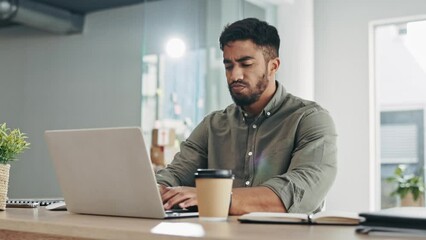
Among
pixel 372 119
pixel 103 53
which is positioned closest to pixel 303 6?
pixel 372 119

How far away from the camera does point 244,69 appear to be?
2301 mm

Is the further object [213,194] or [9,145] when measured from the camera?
[9,145]

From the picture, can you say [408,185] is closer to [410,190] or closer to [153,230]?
[410,190]

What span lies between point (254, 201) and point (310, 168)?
310 mm

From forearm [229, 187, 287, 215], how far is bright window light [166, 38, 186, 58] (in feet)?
11.8

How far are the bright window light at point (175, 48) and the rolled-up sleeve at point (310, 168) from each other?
3.25m

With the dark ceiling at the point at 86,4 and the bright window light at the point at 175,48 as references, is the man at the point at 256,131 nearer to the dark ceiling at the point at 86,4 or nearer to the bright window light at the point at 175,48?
the bright window light at the point at 175,48

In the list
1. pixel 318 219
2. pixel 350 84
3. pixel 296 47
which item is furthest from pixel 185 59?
pixel 318 219

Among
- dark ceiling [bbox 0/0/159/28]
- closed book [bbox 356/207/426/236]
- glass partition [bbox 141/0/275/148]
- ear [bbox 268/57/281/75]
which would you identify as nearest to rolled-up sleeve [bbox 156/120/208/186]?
ear [bbox 268/57/281/75]

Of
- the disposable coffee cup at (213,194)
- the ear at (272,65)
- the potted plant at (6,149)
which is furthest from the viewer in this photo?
the ear at (272,65)

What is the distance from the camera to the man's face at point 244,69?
7.49 feet

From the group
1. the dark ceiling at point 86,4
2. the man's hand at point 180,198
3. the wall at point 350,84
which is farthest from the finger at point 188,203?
the dark ceiling at point 86,4

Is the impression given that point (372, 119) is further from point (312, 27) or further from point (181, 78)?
point (181, 78)

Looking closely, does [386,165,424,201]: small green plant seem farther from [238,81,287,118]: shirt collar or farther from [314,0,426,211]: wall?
[238,81,287,118]: shirt collar
